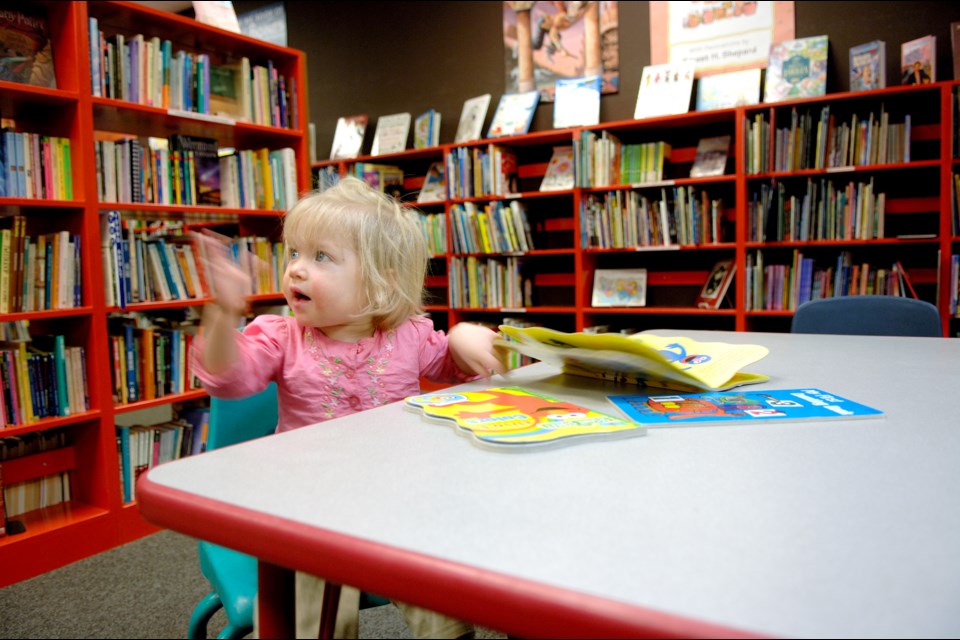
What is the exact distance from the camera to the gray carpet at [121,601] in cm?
182

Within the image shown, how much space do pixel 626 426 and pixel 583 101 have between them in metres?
3.69

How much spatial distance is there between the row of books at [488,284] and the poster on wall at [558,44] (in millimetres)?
1109

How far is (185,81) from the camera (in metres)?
2.78

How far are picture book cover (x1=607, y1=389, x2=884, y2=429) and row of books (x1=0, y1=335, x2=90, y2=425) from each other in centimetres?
216

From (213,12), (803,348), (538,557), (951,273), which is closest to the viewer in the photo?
(538,557)

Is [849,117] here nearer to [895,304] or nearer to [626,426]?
[895,304]

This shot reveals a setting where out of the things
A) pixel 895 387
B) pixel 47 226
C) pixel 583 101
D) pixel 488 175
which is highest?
pixel 583 101

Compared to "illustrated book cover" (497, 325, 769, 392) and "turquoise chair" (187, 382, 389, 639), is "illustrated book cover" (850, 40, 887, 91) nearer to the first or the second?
"illustrated book cover" (497, 325, 769, 392)

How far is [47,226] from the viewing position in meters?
2.50

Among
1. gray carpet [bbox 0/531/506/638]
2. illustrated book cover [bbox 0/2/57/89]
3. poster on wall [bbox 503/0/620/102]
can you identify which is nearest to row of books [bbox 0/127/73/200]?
illustrated book cover [bbox 0/2/57/89]

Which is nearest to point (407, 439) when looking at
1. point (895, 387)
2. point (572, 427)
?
point (572, 427)

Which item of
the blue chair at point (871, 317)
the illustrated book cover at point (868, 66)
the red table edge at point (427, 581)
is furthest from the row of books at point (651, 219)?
the red table edge at point (427, 581)

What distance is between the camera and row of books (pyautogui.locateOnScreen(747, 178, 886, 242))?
→ 330 cm

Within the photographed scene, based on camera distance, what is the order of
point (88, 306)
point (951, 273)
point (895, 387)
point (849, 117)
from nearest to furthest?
1. point (895, 387)
2. point (88, 306)
3. point (951, 273)
4. point (849, 117)
